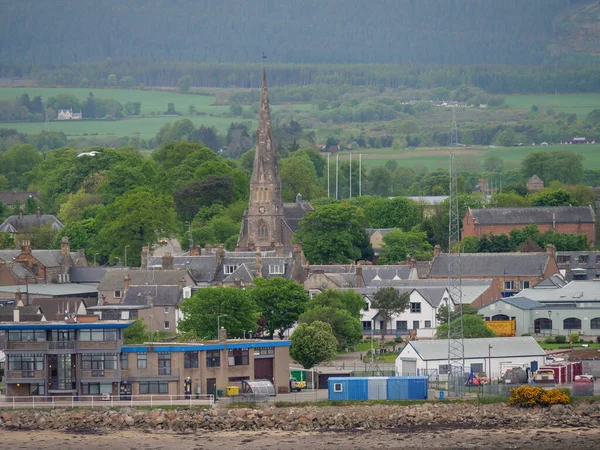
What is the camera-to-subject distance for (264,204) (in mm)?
146000

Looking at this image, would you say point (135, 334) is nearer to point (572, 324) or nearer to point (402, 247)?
point (572, 324)

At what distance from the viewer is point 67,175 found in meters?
182

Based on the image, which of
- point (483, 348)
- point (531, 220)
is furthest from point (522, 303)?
point (531, 220)

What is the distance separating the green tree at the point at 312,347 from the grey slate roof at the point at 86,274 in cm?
3901

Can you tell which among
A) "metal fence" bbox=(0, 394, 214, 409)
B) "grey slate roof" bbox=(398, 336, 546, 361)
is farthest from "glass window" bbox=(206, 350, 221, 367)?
"grey slate roof" bbox=(398, 336, 546, 361)

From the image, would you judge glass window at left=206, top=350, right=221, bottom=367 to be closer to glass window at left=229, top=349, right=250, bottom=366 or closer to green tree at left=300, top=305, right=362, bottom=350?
glass window at left=229, top=349, right=250, bottom=366

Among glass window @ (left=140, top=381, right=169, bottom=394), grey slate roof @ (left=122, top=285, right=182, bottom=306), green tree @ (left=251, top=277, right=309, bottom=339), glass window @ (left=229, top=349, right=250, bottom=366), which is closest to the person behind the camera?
glass window @ (left=140, top=381, right=169, bottom=394)

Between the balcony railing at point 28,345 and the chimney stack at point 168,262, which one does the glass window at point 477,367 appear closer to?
the balcony railing at point 28,345

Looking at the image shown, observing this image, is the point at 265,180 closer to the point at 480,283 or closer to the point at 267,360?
the point at 480,283

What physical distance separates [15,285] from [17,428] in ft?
151

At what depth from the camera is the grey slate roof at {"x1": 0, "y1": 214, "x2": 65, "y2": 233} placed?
15538 centimetres

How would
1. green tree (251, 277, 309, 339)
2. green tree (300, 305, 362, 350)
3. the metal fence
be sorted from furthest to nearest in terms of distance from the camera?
green tree (251, 277, 309, 339), green tree (300, 305, 362, 350), the metal fence

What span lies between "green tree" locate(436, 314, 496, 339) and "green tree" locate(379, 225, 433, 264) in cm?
3789

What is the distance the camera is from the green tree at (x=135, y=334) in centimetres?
8175
